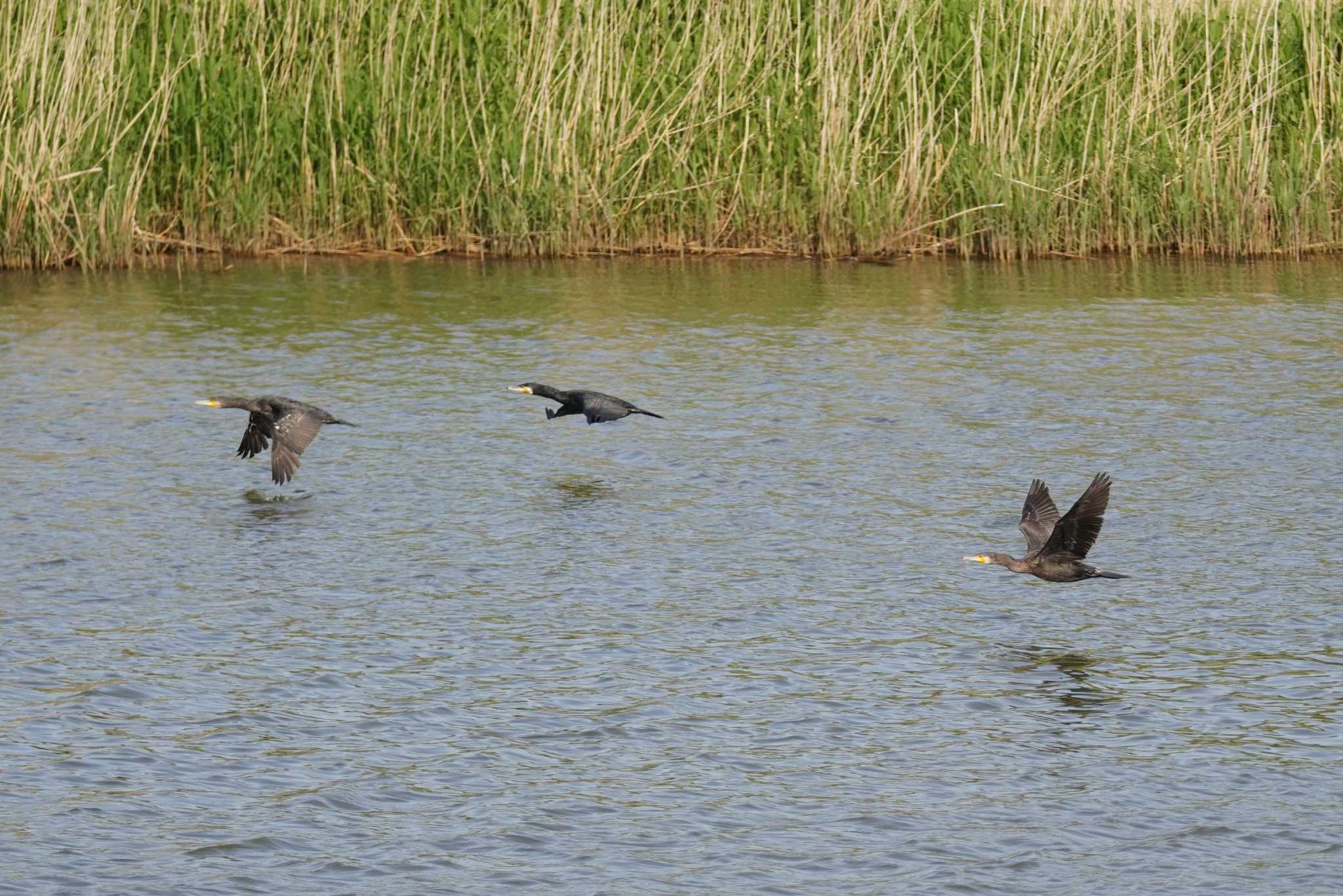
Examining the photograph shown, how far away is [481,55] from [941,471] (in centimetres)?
674

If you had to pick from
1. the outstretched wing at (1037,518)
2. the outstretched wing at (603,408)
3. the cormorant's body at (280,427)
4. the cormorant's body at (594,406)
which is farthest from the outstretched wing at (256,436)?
the outstretched wing at (1037,518)

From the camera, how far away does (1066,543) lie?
718 centimetres

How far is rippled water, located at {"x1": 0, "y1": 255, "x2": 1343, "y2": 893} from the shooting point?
528 centimetres

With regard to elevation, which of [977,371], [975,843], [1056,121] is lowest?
[975,843]

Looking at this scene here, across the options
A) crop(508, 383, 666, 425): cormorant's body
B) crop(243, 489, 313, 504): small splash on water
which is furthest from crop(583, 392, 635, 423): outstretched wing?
crop(243, 489, 313, 504): small splash on water

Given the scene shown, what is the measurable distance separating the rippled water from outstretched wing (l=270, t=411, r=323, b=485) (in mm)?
140

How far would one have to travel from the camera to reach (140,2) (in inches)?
576

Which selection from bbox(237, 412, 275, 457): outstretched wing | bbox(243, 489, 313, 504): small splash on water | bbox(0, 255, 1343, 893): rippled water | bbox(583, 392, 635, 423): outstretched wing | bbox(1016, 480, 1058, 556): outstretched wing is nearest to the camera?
bbox(0, 255, 1343, 893): rippled water

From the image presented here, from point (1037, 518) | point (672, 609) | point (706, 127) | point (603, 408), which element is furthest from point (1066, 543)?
point (706, 127)

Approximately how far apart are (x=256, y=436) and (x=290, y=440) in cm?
44

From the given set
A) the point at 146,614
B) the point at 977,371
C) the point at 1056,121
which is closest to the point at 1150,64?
the point at 1056,121

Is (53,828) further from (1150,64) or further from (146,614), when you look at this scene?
(1150,64)

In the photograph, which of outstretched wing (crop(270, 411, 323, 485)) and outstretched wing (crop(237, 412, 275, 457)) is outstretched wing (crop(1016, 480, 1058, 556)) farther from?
outstretched wing (crop(237, 412, 275, 457))

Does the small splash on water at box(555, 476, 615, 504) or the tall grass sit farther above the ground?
the tall grass
